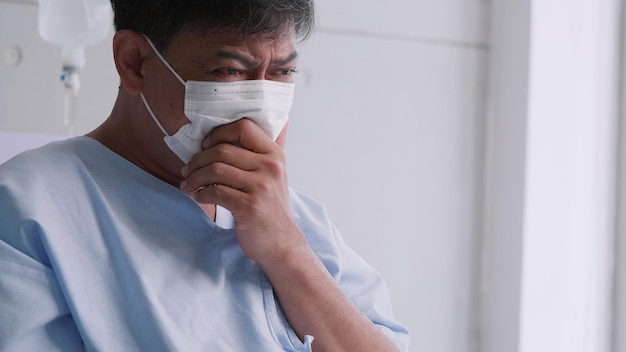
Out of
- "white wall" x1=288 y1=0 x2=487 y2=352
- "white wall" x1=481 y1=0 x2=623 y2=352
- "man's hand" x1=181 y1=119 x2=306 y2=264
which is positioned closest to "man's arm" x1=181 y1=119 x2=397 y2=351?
"man's hand" x1=181 y1=119 x2=306 y2=264

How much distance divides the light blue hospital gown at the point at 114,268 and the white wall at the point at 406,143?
1.09 metres

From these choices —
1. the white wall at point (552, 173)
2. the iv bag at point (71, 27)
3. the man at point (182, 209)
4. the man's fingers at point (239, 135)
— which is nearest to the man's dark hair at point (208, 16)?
the man at point (182, 209)

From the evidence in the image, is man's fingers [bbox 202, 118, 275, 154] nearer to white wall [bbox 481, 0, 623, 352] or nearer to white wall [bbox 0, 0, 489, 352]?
white wall [bbox 0, 0, 489, 352]

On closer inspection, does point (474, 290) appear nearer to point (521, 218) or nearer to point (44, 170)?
point (521, 218)

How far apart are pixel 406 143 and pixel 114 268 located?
4.66ft

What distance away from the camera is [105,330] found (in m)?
1.03

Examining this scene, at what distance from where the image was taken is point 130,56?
3.88ft

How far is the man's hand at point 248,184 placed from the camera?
3.66ft

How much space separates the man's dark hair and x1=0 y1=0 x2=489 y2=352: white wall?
1085mm

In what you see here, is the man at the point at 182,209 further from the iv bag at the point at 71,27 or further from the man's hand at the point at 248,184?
the iv bag at the point at 71,27

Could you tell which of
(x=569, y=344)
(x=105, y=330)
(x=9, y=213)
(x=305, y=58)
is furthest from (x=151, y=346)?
(x=569, y=344)

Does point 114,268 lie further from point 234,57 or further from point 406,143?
point 406,143

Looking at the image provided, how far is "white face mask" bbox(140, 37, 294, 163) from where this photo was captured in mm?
1120

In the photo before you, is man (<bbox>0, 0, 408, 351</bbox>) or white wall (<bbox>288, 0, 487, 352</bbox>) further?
white wall (<bbox>288, 0, 487, 352</bbox>)
